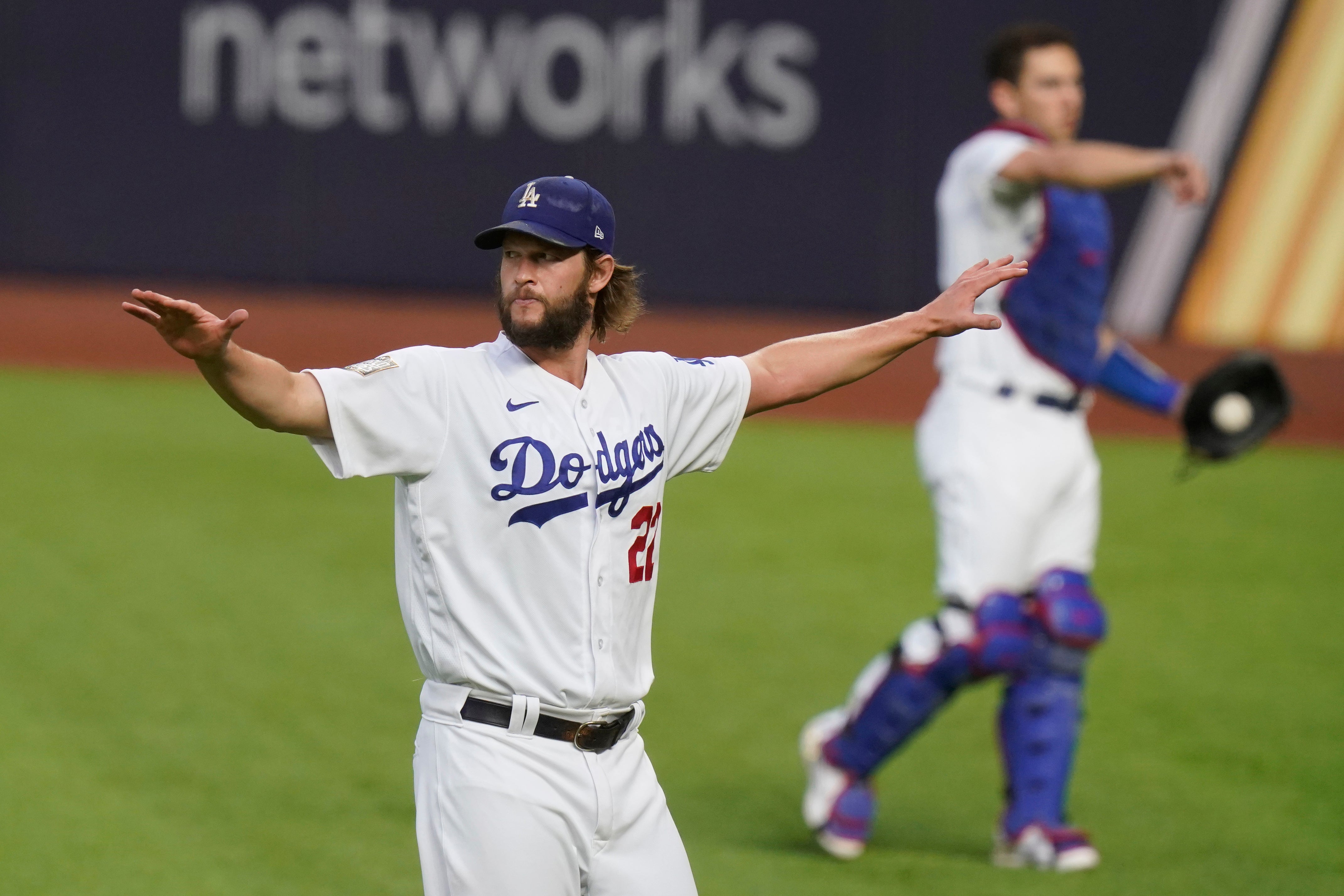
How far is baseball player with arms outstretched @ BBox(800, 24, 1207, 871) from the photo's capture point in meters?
5.71

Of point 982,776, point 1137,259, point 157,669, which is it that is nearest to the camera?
point 982,776

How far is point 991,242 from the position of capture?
19.3 feet

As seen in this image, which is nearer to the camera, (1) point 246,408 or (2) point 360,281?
(1) point 246,408

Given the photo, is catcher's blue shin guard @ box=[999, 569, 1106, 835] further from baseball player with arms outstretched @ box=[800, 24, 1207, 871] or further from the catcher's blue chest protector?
the catcher's blue chest protector

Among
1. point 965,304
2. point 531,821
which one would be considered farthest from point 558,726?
point 965,304

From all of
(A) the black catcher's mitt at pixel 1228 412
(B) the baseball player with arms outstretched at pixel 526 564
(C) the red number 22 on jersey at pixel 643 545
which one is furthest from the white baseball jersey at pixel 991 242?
(B) the baseball player with arms outstretched at pixel 526 564

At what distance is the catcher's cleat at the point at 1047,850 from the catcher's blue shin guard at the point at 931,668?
0.47m

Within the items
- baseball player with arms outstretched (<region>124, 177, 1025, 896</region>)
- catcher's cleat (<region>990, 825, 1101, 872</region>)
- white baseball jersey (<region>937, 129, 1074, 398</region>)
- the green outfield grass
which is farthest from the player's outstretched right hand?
catcher's cleat (<region>990, 825, 1101, 872</region>)

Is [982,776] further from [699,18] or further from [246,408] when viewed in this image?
[699,18]

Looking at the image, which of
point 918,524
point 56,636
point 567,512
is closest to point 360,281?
point 918,524

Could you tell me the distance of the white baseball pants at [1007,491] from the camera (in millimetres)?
5738

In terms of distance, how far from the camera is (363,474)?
11.6 ft

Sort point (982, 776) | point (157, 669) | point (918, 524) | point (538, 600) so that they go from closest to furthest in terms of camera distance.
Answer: point (538, 600)
point (982, 776)
point (157, 669)
point (918, 524)

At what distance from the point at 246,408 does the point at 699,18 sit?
40.0ft
